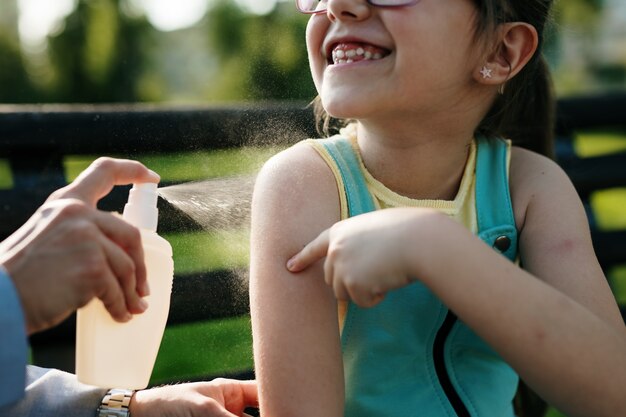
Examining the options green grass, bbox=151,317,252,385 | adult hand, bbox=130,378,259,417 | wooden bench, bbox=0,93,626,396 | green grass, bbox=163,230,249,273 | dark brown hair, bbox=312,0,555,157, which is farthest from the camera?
green grass, bbox=151,317,252,385

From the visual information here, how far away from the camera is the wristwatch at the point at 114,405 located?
1660 millimetres

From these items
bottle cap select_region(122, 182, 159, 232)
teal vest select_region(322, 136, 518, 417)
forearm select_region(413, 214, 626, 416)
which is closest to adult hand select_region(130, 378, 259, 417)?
teal vest select_region(322, 136, 518, 417)

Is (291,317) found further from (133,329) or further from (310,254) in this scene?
(133,329)

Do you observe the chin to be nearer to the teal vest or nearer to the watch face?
the teal vest

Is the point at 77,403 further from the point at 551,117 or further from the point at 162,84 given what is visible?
the point at 162,84

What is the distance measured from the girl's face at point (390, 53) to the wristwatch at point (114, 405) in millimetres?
686

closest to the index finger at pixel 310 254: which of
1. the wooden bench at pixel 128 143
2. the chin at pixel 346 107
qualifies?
the chin at pixel 346 107

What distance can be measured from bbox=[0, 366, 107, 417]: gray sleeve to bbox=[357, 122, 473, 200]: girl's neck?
71 cm

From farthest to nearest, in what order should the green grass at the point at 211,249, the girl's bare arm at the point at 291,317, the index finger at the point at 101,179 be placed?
the green grass at the point at 211,249
the girl's bare arm at the point at 291,317
the index finger at the point at 101,179

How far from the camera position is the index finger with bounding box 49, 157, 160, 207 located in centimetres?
138

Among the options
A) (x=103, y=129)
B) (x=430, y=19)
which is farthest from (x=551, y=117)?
(x=103, y=129)

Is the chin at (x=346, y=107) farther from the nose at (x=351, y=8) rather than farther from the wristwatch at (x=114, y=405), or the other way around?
the wristwatch at (x=114, y=405)

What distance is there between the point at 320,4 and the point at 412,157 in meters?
0.36

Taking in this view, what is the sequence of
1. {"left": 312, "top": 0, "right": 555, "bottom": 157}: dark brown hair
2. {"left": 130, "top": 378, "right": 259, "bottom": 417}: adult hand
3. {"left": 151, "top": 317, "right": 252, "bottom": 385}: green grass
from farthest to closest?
1. {"left": 151, "top": 317, "right": 252, "bottom": 385}: green grass
2. {"left": 312, "top": 0, "right": 555, "bottom": 157}: dark brown hair
3. {"left": 130, "top": 378, "right": 259, "bottom": 417}: adult hand
